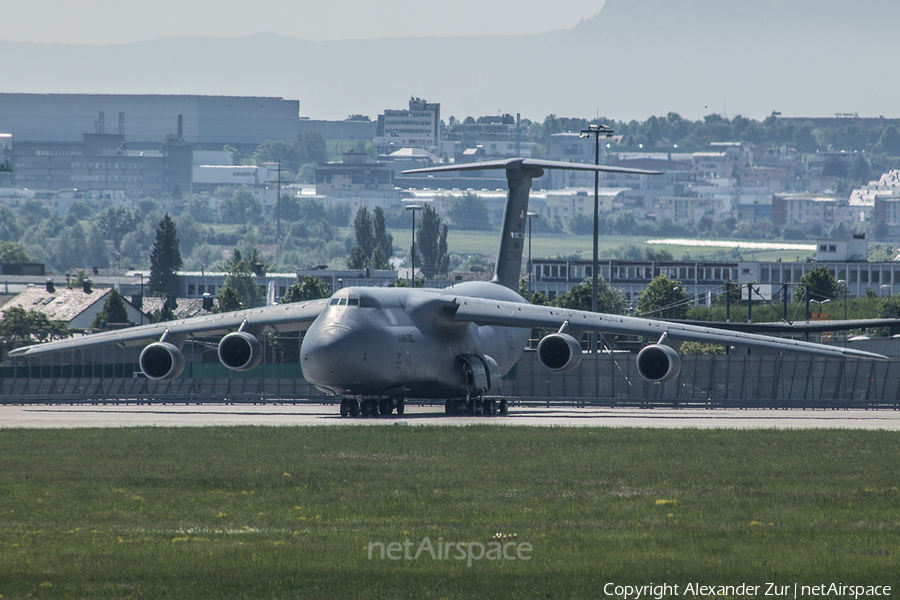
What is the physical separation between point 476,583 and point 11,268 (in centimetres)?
14757

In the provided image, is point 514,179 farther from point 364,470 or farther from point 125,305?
point 125,305

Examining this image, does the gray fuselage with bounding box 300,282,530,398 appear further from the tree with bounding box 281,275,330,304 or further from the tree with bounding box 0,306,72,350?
the tree with bounding box 281,275,330,304

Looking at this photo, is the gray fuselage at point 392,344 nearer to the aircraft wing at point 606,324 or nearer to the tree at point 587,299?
the aircraft wing at point 606,324

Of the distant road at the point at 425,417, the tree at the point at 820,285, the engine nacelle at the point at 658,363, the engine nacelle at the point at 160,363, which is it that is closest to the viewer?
the distant road at the point at 425,417

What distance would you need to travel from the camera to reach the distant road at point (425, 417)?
37.6m

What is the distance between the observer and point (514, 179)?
48750 millimetres

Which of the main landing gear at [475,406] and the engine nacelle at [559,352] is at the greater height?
the engine nacelle at [559,352]

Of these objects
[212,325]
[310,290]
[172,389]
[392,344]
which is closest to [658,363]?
[392,344]

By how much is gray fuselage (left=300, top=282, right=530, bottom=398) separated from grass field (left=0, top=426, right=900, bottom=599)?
547cm

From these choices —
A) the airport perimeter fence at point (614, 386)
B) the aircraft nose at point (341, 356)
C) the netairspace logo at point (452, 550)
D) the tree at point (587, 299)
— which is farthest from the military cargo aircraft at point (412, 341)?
the tree at point (587, 299)

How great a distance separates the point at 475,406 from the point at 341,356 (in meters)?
7.31

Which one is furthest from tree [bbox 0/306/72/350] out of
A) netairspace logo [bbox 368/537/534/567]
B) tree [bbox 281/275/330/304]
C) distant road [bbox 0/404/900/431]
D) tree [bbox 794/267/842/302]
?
netairspace logo [bbox 368/537/534/567]

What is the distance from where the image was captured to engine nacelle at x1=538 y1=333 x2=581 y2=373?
39.4 m

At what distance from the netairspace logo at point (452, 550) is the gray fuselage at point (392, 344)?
A: 66.0 feet
